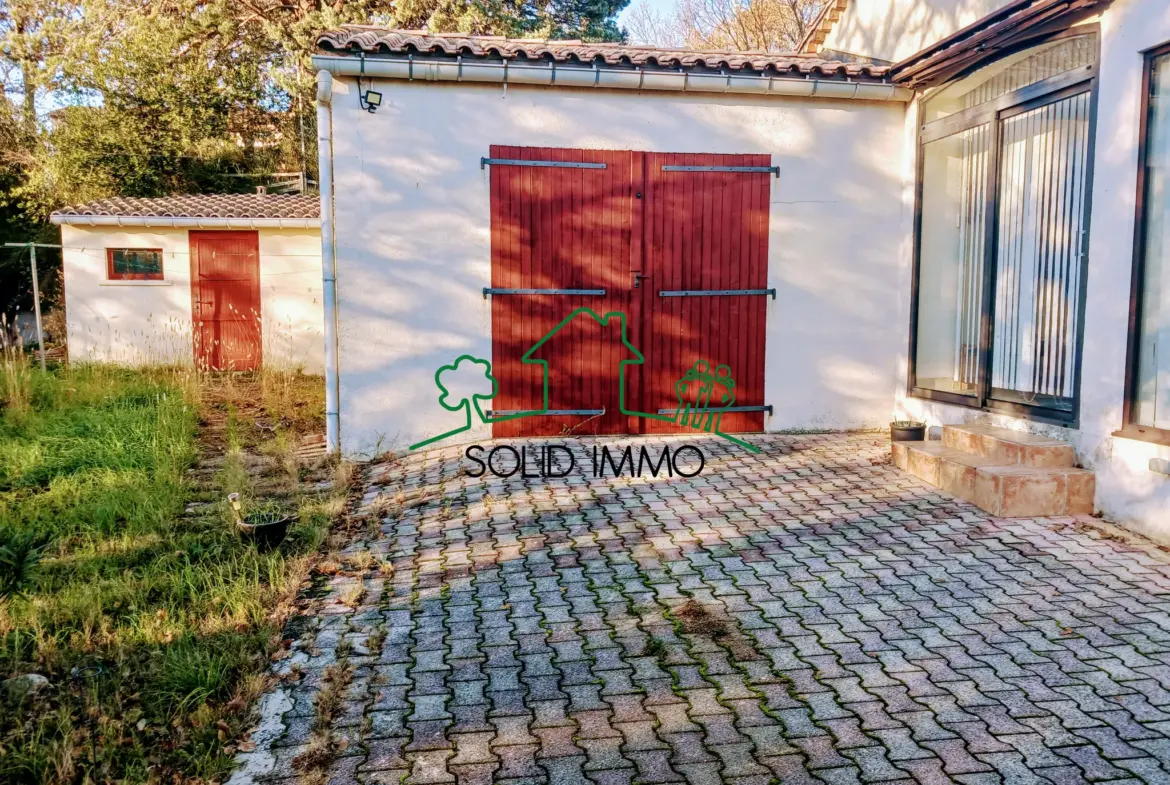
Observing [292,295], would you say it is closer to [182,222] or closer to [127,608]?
[182,222]

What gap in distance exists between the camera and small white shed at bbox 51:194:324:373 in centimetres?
1419

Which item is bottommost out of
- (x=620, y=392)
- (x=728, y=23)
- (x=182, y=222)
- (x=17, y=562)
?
(x=17, y=562)

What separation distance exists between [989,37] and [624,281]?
327 centimetres

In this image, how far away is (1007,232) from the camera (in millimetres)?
6293

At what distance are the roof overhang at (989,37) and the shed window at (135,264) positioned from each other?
12.3 meters

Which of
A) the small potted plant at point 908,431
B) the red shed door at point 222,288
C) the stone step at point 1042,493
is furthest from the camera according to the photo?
the red shed door at point 222,288

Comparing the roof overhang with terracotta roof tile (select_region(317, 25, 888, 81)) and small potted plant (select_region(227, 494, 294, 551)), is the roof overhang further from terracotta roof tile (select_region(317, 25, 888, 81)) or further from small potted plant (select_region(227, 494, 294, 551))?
small potted plant (select_region(227, 494, 294, 551))

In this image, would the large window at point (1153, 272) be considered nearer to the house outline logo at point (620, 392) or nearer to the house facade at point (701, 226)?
the house facade at point (701, 226)

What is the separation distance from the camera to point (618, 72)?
22.8 ft

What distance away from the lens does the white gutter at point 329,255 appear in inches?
268

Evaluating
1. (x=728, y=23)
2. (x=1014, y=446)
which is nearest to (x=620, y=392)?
(x=1014, y=446)

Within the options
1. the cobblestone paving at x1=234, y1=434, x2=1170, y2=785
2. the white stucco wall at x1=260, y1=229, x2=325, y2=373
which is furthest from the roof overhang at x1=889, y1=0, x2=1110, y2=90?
the white stucco wall at x1=260, y1=229, x2=325, y2=373

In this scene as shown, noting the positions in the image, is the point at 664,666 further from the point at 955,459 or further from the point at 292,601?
the point at 955,459

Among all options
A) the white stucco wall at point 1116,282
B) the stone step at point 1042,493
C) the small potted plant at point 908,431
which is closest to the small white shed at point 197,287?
the small potted plant at point 908,431
